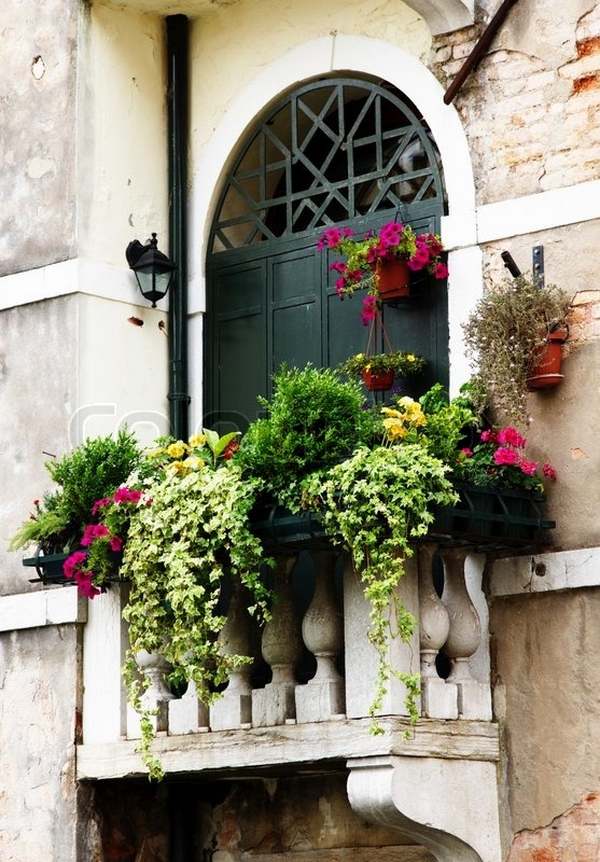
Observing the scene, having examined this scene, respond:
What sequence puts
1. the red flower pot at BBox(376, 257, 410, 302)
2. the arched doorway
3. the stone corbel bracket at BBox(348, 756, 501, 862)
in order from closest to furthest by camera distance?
the stone corbel bracket at BBox(348, 756, 501, 862) < the red flower pot at BBox(376, 257, 410, 302) < the arched doorway

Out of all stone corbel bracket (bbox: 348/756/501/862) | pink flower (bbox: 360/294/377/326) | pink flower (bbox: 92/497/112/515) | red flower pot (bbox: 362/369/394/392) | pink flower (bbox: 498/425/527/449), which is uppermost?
pink flower (bbox: 360/294/377/326)

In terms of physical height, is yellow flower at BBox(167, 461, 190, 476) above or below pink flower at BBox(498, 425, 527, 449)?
below

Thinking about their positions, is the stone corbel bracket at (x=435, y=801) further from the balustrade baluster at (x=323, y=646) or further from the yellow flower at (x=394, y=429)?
the yellow flower at (x=394, y=429)

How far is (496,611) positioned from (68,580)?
1961mm

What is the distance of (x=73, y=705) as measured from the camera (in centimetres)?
888

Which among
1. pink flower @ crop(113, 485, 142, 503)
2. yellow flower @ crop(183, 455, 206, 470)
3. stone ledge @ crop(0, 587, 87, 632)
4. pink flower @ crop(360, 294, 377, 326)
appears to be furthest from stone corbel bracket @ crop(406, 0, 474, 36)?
stone ledge @ crop(0, 587, 87, 632)

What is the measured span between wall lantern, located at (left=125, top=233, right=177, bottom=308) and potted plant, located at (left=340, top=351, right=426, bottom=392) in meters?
1.27

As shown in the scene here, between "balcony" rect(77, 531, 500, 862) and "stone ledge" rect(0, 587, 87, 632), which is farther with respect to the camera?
"stone ledge" rect(0, 587, 87, 632)

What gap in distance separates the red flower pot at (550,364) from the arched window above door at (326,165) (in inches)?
44.6

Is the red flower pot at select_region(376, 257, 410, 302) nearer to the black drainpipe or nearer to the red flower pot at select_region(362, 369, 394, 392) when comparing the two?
the red flower pot at select_region(362, 369, 394, 392)

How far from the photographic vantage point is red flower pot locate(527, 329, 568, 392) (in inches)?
316

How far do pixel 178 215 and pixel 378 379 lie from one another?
1672 mm

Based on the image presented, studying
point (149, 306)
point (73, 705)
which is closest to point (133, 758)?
point (73, 705)

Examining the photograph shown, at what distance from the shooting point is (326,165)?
9.28 m
